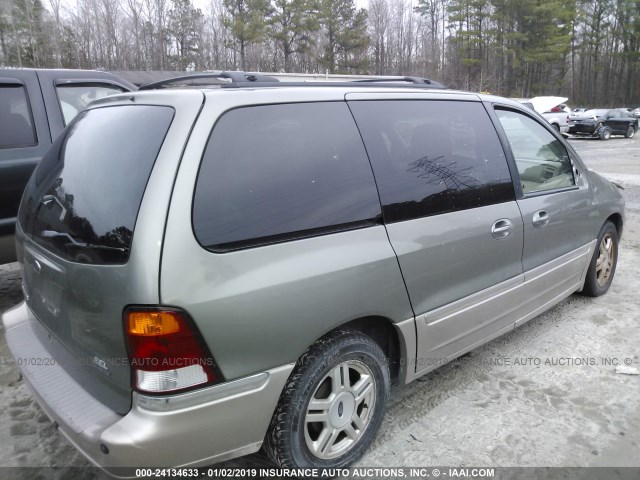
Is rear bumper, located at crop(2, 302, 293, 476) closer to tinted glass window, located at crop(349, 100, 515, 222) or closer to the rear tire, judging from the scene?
tinted glass window, located at crop(349, 100, 515, 222)

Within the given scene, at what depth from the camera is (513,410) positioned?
2.91 metres

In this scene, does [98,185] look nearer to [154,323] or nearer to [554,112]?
[154,323]

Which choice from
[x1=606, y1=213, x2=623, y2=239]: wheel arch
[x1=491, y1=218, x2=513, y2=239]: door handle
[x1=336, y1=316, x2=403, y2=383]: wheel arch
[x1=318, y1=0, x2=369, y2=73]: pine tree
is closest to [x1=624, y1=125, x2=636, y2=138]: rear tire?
[x1=318, y1=0, x2=369, y2=73]: pine tree

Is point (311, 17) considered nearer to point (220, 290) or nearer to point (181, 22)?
point (181, 22)

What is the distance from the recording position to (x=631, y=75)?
6103 centimetres

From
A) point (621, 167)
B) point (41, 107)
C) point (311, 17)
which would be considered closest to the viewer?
point (41, 107)

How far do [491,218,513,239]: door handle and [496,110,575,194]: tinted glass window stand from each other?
14.6 inches

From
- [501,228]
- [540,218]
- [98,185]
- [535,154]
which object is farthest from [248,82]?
[535,154]

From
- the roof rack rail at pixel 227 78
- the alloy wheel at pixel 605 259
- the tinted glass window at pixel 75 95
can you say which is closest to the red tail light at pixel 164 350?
the roof rack rail at pixel 227 78

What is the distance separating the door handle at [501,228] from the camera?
114 inches

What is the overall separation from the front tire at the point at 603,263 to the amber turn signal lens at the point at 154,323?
3673 millimetres

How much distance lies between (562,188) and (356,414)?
234cm

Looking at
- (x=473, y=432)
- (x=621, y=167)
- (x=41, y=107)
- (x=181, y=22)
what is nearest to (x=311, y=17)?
(x=181, y=22)

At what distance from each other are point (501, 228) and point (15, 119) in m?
3.93
